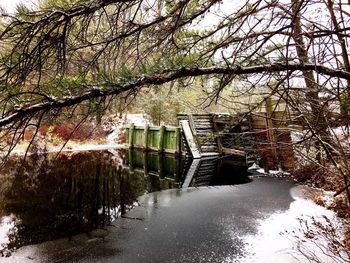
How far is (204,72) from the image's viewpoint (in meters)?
2.03

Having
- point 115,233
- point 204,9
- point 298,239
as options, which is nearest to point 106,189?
point 115,233

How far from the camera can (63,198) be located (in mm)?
7621

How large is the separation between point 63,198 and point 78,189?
0.94m

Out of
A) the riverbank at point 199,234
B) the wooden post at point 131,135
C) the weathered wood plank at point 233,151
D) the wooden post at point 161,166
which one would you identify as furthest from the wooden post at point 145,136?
the riverbank at point 199,234

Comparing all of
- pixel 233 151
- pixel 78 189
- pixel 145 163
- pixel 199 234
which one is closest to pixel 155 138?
pixel 145 163

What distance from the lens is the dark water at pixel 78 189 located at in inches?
219

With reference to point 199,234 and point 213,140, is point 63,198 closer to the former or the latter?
point 199,234

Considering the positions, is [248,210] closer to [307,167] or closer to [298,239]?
[298,239]

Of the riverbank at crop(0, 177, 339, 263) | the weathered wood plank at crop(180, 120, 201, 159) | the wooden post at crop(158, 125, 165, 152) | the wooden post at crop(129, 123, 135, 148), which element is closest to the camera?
the riverbank at crop(0, 177, 339, 263)

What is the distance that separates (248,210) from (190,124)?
8048mm

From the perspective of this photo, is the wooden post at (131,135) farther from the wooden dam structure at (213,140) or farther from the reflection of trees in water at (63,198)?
the reflection of trees in water at (63,198)

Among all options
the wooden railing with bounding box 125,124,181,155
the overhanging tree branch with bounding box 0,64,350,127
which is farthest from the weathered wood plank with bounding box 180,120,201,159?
the overhanging tree branch with bounding box 0,64,350,127

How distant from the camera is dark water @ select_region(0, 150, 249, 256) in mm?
5555

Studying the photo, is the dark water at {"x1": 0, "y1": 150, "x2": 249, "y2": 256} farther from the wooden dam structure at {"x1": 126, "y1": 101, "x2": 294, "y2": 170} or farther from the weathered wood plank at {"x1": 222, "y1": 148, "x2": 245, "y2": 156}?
the wooden dam structure at {"x1": 126, "y1": 101, "x2": 294, "y2": 170}
